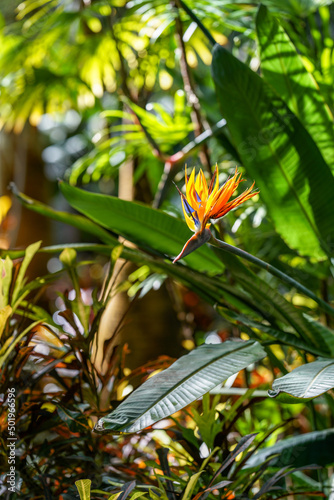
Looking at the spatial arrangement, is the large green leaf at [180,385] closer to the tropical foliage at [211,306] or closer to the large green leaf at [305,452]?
the tropical foliage at [211,306]

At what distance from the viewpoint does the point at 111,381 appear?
697mm

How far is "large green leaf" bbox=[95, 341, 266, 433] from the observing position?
440 mm

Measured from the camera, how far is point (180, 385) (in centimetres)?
50

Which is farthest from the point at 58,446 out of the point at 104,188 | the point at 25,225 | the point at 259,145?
the point at 104,188

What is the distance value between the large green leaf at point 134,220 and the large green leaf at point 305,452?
336 millimetres

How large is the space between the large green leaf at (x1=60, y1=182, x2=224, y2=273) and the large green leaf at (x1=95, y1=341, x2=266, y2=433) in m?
0.19

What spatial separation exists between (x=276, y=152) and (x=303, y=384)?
0.39 m

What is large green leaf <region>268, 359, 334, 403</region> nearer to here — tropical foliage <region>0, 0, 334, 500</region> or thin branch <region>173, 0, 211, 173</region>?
tropical foliage <region>0, 0, 334, 500</region>

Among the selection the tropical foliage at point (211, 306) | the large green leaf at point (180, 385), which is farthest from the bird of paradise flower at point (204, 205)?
A: the large green leaf at point (180, 385)

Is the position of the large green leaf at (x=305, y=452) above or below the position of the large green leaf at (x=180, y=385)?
below

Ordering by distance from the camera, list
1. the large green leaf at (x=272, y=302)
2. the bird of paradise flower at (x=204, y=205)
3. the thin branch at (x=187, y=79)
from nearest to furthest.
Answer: the bird of paradise flower at (x=204, y=205)
the large green leaf at (x=272, y=302)
the thin branch at (x=187, y=79)

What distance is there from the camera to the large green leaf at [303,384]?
43 cm

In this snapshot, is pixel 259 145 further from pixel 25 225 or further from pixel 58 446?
pixel 25 225

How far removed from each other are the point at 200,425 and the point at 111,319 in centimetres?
57
